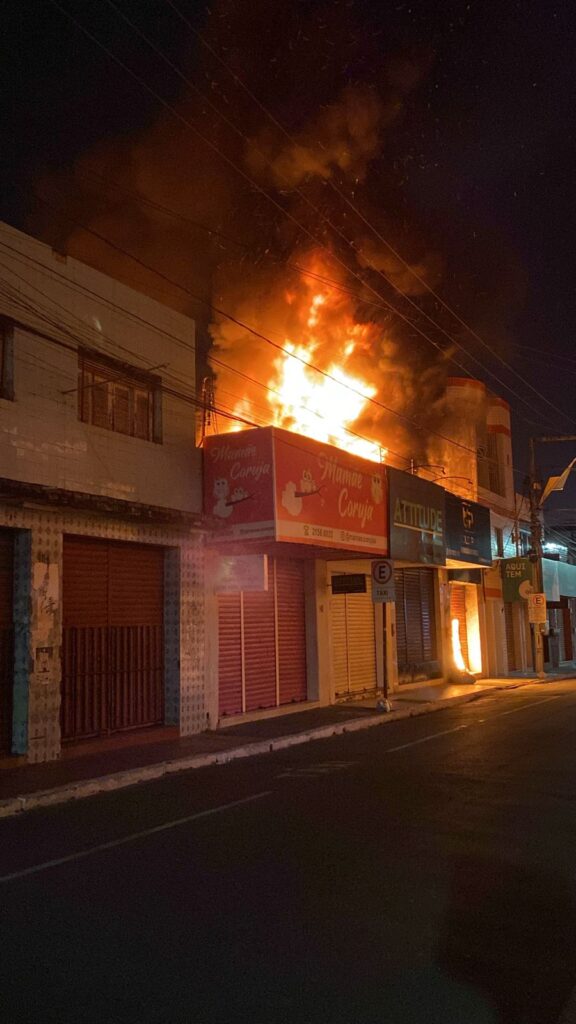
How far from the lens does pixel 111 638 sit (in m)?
13.1

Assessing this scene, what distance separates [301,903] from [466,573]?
74.3ft

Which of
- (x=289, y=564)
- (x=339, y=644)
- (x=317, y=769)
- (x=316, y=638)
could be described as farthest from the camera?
(x=339, y=644)

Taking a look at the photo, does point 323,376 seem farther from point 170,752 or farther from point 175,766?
point 175,766

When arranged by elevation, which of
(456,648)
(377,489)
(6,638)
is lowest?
(456,648)

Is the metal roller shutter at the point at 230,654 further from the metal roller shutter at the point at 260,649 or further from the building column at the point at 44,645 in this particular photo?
the building column at the point at 44,645

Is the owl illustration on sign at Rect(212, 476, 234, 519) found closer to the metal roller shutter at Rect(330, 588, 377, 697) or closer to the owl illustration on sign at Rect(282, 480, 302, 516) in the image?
the owl illustration on sign at Rect(282, 480, 302, 516)

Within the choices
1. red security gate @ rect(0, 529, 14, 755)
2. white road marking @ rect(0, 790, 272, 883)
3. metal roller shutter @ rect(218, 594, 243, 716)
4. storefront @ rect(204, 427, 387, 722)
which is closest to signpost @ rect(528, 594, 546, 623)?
storefront @ rect(204, 427, 387, 722)

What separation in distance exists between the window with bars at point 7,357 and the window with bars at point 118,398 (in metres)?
1.31

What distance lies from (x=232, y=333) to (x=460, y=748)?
11.8 m

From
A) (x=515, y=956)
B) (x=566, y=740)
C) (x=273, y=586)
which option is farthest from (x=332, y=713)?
(x=515, y=956)

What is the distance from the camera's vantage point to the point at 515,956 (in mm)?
4328

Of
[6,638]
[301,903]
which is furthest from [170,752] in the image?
[301,903]

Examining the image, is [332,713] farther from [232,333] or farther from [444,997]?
[444,997]

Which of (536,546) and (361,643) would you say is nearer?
(361,643)
